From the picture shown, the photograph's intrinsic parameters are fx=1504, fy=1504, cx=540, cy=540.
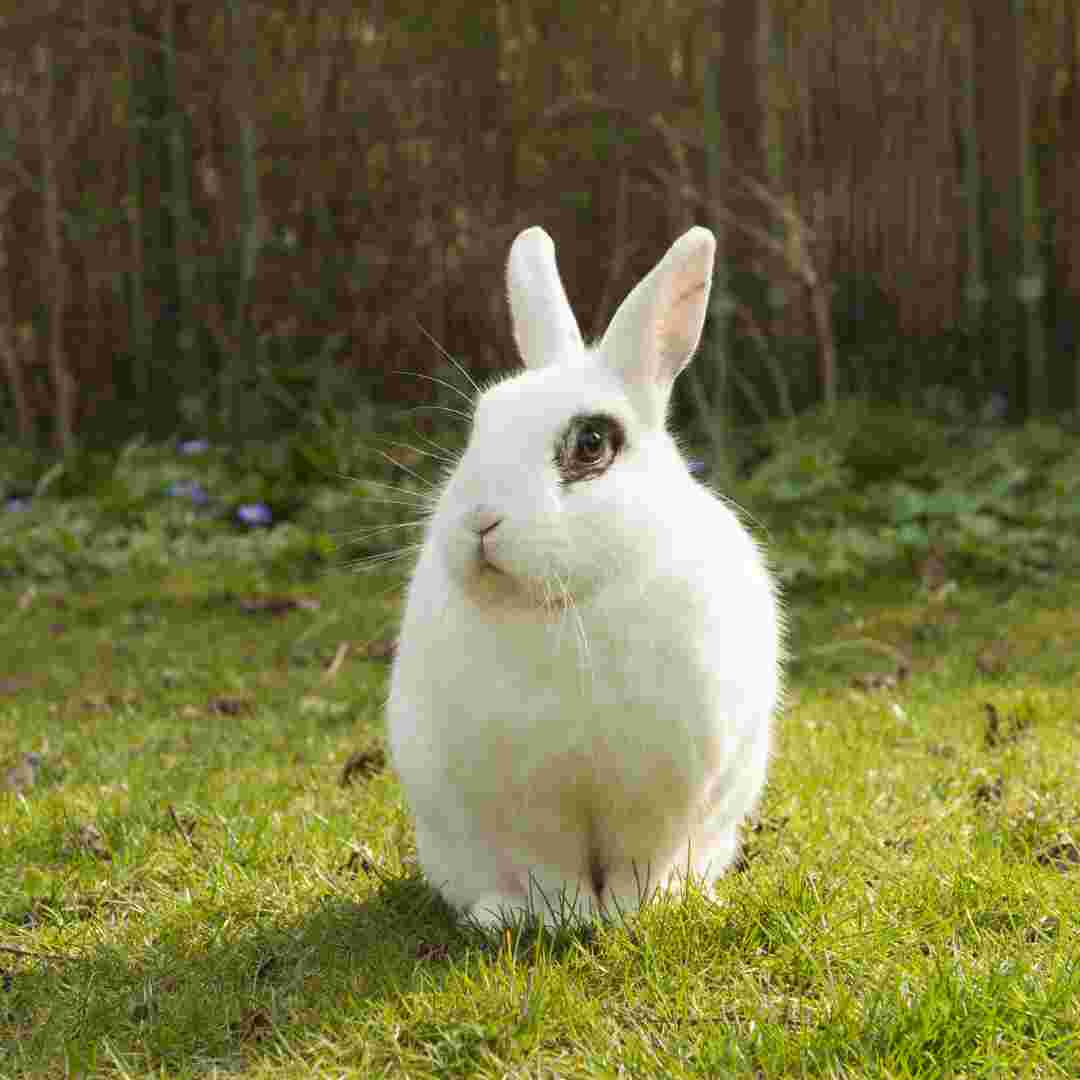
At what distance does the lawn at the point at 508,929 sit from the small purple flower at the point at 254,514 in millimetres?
2024

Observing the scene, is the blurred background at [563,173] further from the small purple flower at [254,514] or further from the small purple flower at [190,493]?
the small purple flower at [254,514]

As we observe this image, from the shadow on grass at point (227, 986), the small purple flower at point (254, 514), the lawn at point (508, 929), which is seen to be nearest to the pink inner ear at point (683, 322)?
the lawn at point (508, 929)

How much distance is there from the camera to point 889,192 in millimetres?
8711

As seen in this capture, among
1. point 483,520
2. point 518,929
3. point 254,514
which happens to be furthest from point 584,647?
point 254,514

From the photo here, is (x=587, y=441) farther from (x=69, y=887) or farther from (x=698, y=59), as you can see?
(x=698, y=59)

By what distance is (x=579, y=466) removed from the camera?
2.36 m

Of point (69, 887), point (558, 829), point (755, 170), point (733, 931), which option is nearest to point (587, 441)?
point (558, 829)

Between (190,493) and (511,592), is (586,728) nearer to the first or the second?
(511,592)

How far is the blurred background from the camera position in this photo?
852cm

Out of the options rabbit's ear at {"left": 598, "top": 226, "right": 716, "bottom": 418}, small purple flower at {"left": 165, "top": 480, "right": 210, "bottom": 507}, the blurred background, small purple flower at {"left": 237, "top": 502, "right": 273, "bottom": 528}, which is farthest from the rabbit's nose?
the blurred background

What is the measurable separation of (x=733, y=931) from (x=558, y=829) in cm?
33

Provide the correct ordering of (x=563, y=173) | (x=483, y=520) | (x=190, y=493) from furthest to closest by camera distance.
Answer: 1. (x=563, y=173)
2. (x=190, y=493)
3. (x=483, y=520)

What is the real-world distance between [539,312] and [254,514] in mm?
4551

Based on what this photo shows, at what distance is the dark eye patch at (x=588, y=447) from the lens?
235 centimetres
